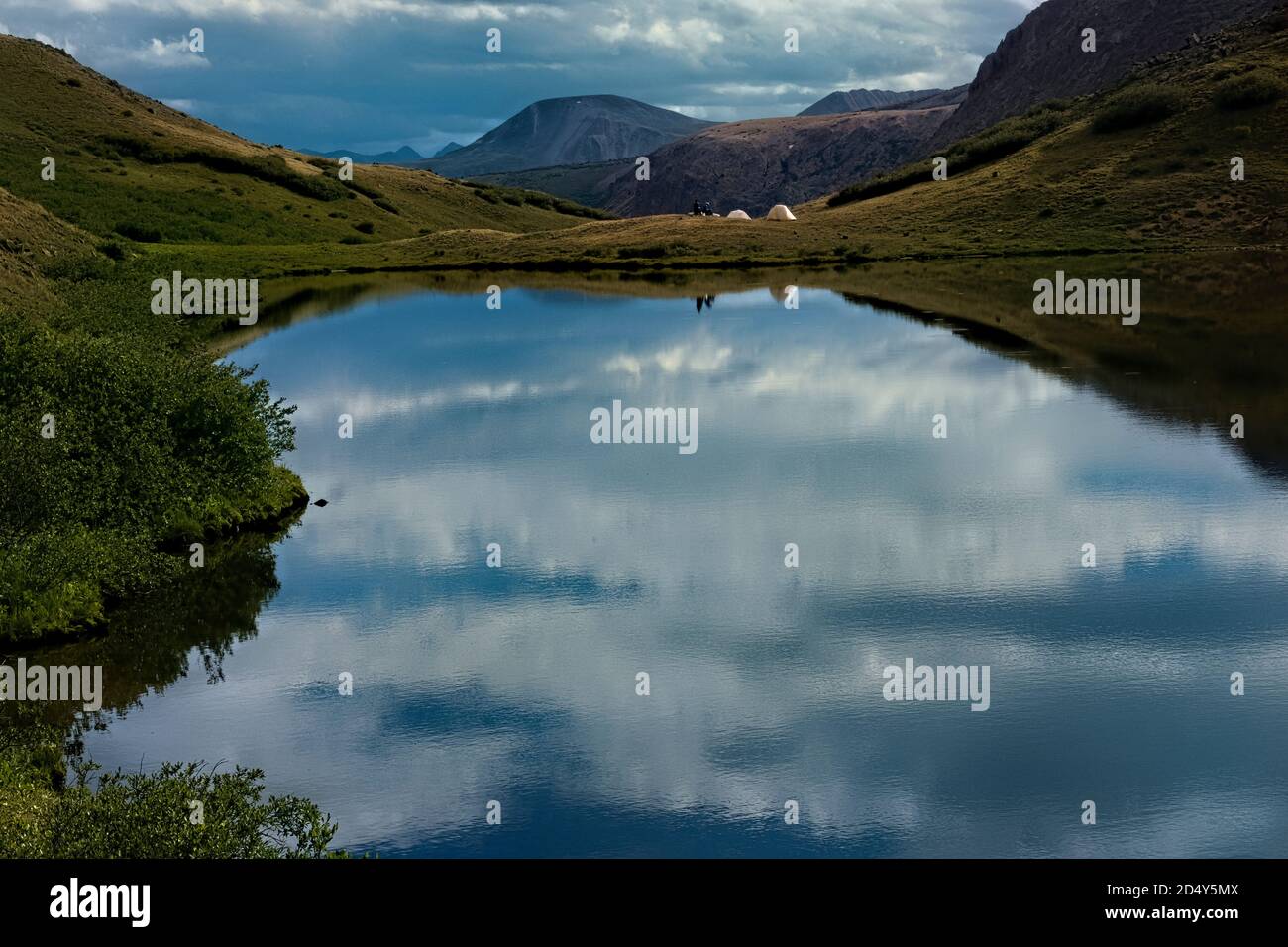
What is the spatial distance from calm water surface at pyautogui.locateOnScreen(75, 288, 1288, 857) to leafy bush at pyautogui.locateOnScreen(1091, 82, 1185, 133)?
401 feet

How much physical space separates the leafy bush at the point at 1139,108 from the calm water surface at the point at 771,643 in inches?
4807

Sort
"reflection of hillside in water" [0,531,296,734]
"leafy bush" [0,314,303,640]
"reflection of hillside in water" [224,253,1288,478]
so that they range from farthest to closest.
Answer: "reflection of hillside in water" [224,253,1288,478]
"leafy bush" [0,314,303,640]
"reflection of hillside in water" [0,531,296,734]

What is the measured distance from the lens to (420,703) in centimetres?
2700

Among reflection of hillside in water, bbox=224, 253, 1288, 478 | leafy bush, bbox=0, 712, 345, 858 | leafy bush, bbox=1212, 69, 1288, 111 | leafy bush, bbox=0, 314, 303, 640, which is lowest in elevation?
leafy bush, bbox=0, 712, 345, 858

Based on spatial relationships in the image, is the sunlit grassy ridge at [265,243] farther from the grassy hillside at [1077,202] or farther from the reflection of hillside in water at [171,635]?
the reflection of hillside in water at [171,635]

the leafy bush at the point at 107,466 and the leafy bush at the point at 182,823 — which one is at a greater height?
the leafy bush at the point at 107,466

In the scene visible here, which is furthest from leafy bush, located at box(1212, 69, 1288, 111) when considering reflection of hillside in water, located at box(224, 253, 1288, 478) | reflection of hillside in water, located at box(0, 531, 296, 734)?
reflection of hillside in water, located at box(0, 531, 296, 734)

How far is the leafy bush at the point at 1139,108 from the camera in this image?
166m

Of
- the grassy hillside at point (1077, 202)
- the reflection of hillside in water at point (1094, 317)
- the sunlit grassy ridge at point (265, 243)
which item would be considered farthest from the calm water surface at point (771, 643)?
the grassy hillside at point (1077, 202)

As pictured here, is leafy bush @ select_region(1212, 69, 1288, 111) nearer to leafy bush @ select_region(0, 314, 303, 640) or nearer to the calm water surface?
the calm water surface

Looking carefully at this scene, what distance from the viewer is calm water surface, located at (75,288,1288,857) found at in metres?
22.0

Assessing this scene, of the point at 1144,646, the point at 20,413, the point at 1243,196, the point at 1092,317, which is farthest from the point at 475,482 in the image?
the point at 1243,196
